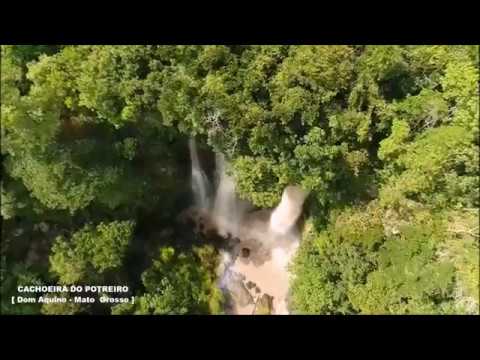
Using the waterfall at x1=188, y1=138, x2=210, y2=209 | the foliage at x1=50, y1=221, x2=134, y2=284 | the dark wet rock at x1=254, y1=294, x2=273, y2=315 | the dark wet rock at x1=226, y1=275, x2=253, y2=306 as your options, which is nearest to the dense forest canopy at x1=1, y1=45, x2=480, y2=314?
the foliage at x1=50, y1=221, x2=134, y2=284

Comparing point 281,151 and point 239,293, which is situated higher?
point 281,151

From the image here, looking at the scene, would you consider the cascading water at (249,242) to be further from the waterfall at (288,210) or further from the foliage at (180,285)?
the foliage at (180,285)

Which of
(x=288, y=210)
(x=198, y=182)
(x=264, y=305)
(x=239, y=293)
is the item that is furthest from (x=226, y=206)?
(x=264, y=305)

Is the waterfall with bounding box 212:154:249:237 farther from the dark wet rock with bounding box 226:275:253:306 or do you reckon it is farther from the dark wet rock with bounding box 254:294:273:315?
the dark wet rock with bounding box 254:294:273:315

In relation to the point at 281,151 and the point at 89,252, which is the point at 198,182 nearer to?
the point at 89,252
